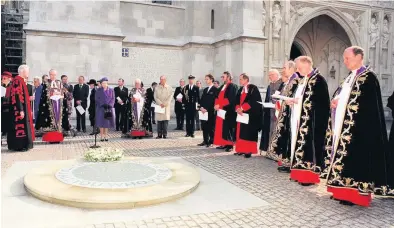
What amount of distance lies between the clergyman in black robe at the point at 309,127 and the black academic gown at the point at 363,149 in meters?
0.78

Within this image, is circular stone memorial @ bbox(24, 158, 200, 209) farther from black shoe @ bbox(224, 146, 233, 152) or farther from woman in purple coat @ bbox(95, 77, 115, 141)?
woman in purple coat @ bbox(95, 77, 115, 141)

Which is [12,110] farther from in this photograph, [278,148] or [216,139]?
[278,148]

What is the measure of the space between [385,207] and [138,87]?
25.7 ft

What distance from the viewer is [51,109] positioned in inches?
391

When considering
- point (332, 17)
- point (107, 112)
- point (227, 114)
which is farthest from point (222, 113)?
point (332, 17)

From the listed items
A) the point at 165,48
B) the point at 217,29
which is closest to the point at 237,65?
the point at 217,29

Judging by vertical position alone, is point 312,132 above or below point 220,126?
above

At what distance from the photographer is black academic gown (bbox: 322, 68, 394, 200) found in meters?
4.66

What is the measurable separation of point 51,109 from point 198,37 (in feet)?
28.0

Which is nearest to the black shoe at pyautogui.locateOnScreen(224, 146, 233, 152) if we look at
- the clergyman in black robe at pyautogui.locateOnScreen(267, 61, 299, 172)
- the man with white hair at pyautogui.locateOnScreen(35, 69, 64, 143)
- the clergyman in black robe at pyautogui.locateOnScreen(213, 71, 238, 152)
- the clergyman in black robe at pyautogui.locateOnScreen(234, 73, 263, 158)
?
the clergyman in black robe at pyautogui.locateOnScreen(213, 71, 238, 152)

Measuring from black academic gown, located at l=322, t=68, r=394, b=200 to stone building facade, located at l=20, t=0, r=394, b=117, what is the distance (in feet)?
Result: 32.7

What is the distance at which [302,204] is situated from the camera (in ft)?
15.6

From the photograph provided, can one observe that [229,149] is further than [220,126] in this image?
No

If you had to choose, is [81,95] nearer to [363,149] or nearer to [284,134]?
[284,134]
